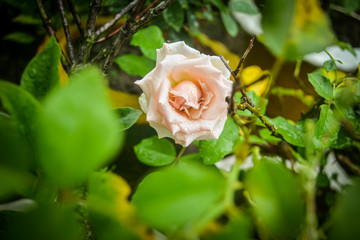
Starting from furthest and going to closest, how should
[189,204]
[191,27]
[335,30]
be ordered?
[335,30] → [191,27] → [189,204]

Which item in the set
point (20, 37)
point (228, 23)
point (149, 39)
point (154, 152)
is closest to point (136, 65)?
point (149, 39)

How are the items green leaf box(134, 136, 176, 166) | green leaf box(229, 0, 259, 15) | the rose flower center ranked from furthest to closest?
green leaf box(229, 0, 259, 15) < green leaf box(134, 136, 176, 166) < the rose flower center

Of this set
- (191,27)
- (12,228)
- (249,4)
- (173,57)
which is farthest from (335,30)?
(12,228)

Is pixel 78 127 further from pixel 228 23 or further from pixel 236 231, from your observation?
pixel 228 23

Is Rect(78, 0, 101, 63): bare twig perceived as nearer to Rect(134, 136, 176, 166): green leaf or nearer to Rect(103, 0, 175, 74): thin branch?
Rect(103, 0, 175, 74): thin branch

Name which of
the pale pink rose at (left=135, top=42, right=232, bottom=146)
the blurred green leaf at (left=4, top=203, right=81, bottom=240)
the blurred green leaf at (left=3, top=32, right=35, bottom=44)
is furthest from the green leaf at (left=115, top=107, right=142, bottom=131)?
the blurred green leaf at (left=3, top=32, right=35, bottom=44)

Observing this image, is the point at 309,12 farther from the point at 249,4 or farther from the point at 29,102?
the point at 249,4
